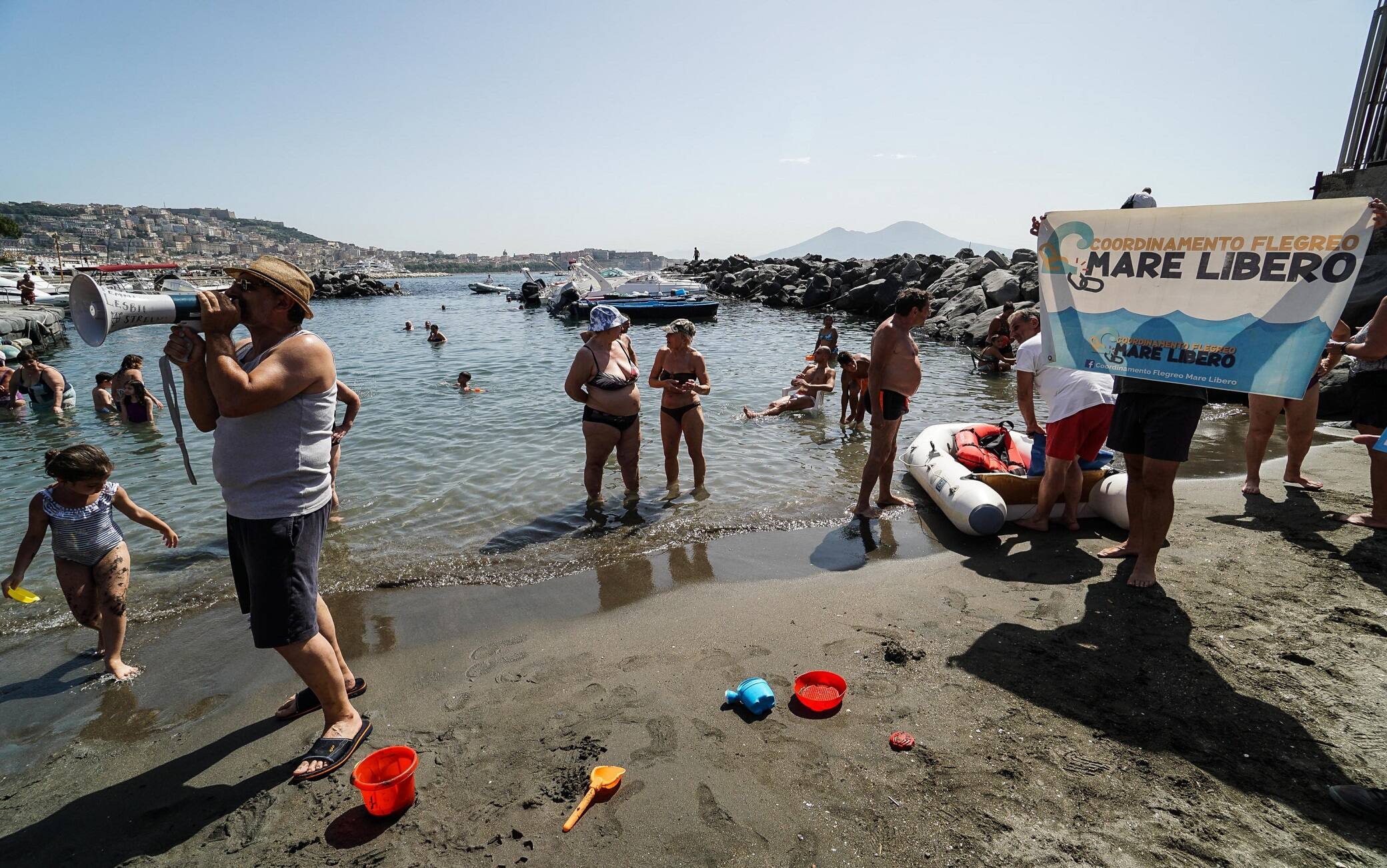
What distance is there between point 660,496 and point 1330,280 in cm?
540

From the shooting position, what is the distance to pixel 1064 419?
504 centimetres

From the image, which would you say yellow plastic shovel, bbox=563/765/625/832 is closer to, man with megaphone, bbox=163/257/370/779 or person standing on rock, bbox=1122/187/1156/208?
man with megaphone, bbox=163/257/370/779

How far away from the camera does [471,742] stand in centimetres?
300

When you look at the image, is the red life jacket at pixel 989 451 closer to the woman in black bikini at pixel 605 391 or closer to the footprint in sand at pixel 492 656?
the woman in black bikini at pixel 605 391

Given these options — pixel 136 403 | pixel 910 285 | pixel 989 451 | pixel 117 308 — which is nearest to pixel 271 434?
pixel 117 308

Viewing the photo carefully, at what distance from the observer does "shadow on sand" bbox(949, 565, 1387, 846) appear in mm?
2473

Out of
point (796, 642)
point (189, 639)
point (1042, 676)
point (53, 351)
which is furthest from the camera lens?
point (53, 351)

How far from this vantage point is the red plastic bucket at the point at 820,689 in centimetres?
303

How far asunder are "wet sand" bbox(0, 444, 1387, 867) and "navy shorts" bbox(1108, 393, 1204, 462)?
924 millimetres

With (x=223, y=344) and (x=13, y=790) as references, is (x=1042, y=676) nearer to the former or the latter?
(x=223, y=344)

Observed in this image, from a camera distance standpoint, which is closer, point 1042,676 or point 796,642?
point 1042,676

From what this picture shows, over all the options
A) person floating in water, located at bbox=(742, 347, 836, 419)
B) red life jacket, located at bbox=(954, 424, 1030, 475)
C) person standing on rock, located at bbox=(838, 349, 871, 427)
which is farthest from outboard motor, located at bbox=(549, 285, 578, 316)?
red life jacket, located at bbox=(954, 424, 1030, 475)

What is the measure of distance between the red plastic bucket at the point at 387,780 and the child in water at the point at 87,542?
2.38m

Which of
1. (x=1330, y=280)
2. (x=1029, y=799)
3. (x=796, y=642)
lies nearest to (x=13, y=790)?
(x=796, y=642)
